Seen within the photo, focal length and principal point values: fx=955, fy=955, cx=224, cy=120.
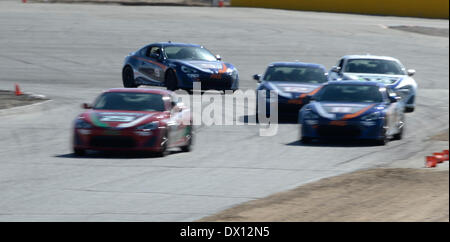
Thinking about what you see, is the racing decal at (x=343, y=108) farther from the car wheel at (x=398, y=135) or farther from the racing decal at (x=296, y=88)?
the racing decal at (x=296, y=88)

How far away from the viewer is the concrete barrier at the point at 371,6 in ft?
180

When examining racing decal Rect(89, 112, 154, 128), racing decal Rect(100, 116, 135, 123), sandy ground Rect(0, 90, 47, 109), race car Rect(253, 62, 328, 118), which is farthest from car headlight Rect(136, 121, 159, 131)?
sandy ground Rect(0, 90, 47, 109)

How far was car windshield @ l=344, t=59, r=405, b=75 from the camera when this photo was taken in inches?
989

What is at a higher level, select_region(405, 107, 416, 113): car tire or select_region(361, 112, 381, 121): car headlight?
select_region(361, 112, 381, 121): car headlight

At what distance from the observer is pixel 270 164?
15.5 metres

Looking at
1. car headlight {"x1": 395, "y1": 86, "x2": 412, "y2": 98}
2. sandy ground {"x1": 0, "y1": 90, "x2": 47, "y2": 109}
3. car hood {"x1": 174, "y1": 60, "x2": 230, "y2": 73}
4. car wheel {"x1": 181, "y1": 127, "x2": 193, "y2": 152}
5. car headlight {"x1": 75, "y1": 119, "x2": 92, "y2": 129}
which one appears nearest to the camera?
car headlight {"x1": 75, "y1": 119, "x2": 92, "y2": 129}

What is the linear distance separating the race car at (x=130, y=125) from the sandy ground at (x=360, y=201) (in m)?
3.42

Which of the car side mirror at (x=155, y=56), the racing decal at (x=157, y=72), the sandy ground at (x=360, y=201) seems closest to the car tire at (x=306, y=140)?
the sandy ground at (x=360, y=201)

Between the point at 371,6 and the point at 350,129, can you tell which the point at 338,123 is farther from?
the point at 371,6

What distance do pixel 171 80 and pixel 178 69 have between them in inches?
15.2

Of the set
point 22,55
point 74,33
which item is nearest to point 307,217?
point 22,55

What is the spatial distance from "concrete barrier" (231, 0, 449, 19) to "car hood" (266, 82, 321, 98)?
34.3 m

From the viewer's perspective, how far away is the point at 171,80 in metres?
26.1

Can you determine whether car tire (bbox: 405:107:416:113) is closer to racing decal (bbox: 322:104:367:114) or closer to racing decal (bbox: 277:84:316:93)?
racing decal (bbox: 277:84:316:93)
